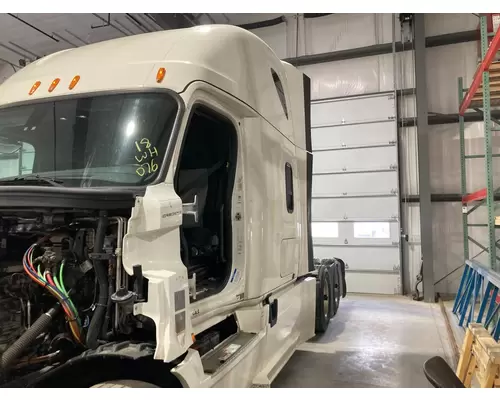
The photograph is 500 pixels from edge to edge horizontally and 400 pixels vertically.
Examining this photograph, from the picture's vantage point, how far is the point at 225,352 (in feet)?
9.53

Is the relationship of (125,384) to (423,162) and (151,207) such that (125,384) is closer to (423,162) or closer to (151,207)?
(151,207)

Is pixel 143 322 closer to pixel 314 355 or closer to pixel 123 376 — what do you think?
pixel 123 376

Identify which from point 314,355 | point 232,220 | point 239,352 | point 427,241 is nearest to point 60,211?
point 232,220

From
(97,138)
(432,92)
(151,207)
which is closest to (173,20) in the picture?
(432,92)

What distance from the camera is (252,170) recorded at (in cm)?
330

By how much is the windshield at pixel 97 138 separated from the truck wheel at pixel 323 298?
4.09 meters

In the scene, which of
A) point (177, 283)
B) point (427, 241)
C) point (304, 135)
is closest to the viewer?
point (177, 283)

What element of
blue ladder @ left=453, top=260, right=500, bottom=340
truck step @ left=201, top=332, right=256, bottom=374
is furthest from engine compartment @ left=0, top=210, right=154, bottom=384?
blue ladder @ left=453, top=260, right=500, bottom=340

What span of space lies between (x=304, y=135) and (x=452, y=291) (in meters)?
6.25

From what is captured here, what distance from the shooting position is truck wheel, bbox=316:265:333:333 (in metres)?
6.01

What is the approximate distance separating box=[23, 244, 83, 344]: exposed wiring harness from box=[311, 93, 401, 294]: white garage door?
773cm

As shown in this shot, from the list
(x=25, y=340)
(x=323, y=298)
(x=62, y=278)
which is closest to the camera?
(x=25, y=340)

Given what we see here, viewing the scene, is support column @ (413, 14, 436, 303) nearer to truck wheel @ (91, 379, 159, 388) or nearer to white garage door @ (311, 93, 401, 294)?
white garage door @ (311, 93, 401, 294)

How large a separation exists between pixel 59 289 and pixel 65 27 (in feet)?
26.9
